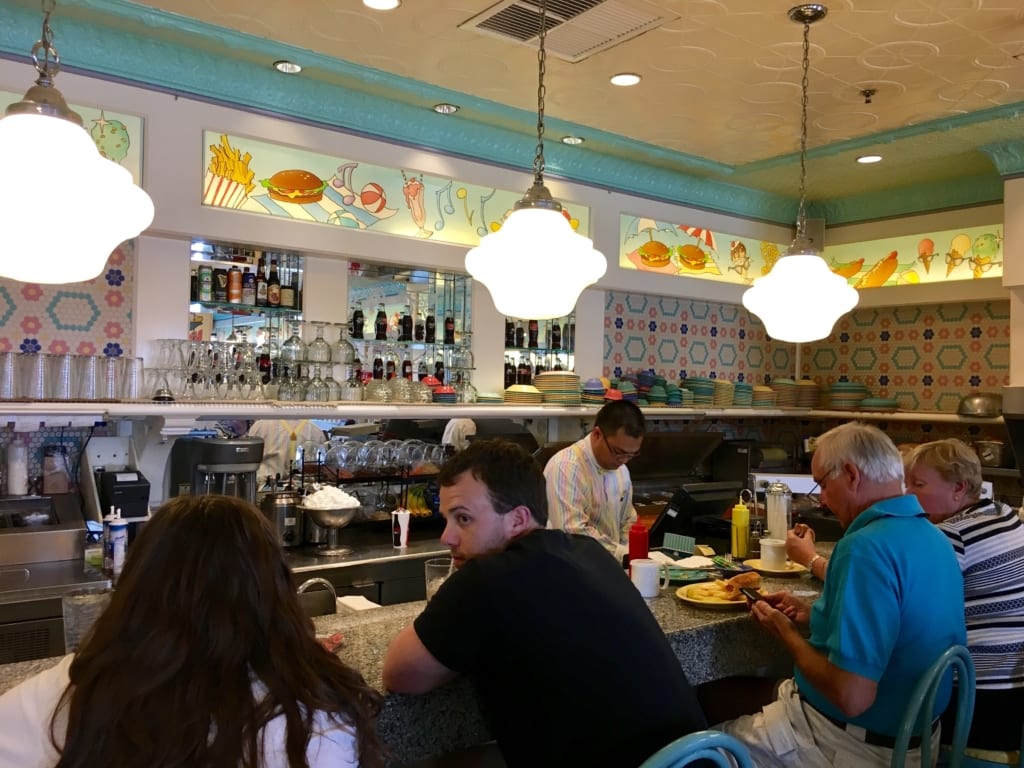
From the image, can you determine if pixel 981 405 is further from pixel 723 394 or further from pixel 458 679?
pixel 458 679

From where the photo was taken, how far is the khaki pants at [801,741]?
202cm

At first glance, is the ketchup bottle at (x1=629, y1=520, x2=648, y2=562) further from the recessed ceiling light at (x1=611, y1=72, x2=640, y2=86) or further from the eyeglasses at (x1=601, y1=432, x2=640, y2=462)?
the recessed ceiling light at (x1=611, y1=72, x2=640, y2=86)

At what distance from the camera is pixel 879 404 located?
6.10m

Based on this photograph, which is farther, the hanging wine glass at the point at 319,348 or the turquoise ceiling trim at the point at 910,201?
the turquoise ceiling trim at the point at 910,201

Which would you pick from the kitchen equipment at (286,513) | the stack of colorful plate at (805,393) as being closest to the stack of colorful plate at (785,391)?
the stack of colorful plate at (805,393)

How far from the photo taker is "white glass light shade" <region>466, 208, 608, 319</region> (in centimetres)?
250

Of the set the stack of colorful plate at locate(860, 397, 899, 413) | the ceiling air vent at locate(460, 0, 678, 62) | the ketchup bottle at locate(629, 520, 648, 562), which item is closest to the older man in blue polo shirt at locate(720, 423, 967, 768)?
the ketchup bottle at locate(629, 520, 648, 562)

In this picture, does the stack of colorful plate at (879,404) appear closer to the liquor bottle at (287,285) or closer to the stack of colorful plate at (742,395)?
the stack of colorful plate at (742,395)

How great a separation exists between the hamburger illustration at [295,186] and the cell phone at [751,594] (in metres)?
2.96

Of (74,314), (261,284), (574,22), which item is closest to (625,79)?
(574,22)

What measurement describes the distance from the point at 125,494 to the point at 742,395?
13.7 feet

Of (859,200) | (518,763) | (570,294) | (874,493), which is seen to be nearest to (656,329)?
(859,200)

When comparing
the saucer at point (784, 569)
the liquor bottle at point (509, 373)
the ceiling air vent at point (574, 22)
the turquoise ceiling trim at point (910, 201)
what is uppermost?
the ceiling air vent at point (574, 22)

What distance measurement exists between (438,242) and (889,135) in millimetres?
2684
